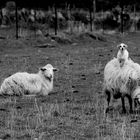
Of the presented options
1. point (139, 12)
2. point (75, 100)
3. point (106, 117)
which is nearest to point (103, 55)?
point (75, 100)

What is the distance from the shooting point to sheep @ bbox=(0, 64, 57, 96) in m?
13.4

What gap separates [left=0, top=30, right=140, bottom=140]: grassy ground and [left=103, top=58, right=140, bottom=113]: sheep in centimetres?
37

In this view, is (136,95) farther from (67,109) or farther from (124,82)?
(67,109)

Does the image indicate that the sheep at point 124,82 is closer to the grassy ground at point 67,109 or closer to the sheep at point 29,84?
the grassy ground at point 67,109

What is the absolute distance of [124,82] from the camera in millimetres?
10328

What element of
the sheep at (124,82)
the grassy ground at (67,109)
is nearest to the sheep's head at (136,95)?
the sheep at (124,82)

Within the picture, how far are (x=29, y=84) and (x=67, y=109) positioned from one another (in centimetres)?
313

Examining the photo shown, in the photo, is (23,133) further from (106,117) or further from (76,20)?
(76,20)

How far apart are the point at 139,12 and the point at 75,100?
106ft

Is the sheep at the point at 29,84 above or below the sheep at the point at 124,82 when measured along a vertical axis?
below

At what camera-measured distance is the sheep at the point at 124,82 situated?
33.5 feet

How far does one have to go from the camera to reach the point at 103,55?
23.6 meters

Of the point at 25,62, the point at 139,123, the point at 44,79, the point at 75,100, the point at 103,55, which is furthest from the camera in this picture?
the point at 103,55

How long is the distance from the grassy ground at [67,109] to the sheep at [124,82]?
0.37 meters
